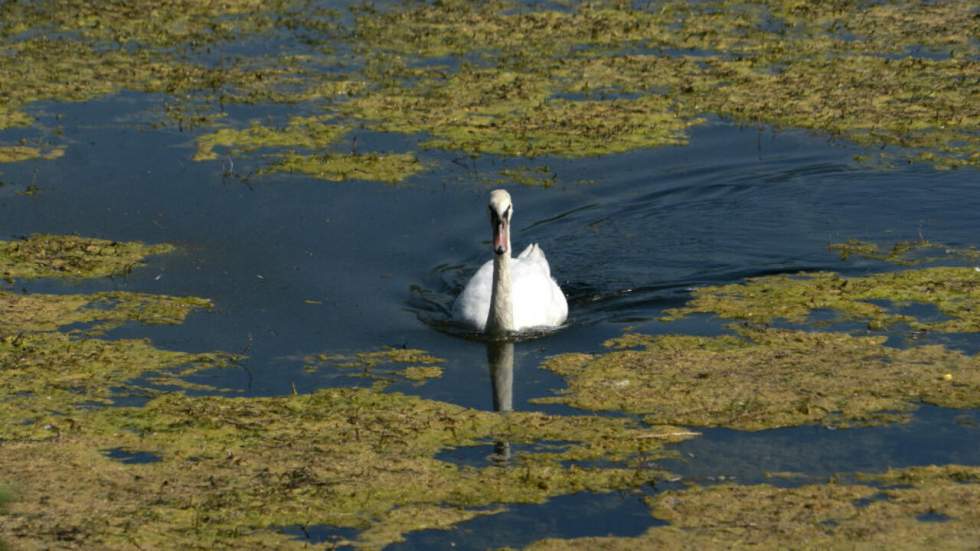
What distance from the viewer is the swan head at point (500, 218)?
11.4m

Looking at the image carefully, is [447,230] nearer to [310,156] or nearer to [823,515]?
[310,156]

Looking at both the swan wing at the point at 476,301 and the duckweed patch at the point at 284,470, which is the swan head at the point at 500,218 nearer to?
the swan wing at the point at 476,301

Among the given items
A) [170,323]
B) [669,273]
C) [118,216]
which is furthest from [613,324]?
[118,216]

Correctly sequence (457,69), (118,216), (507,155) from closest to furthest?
(118,216), (507,155), (457,69)

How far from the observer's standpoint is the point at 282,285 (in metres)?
12.6

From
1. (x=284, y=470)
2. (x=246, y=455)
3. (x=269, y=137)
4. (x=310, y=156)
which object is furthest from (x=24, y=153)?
(x=284, y=470)

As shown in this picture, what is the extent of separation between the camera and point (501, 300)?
11.8 meters

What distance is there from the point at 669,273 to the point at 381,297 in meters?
2.40

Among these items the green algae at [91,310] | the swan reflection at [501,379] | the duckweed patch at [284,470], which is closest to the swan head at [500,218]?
the swan reflection at [501,379]

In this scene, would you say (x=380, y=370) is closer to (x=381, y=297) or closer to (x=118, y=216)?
(x=381, y=297)

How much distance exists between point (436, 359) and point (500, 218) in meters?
1.13

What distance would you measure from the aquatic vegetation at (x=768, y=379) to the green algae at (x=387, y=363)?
0.84 metres

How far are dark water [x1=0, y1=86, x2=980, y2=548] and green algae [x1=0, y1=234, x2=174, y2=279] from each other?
0.20 m

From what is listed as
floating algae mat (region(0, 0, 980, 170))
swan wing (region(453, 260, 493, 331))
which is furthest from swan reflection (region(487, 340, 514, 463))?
floating algae mat (region(0, 0, 980, 170))
